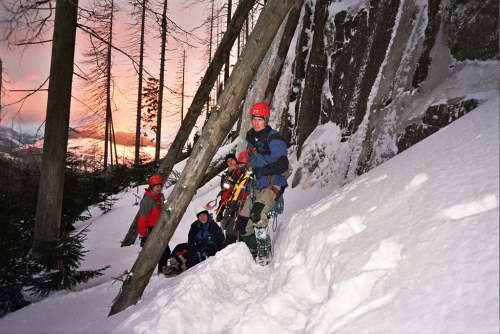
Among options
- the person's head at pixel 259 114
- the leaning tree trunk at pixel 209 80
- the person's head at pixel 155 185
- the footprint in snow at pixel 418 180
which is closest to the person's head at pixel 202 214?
the person's head at pixel 155 185

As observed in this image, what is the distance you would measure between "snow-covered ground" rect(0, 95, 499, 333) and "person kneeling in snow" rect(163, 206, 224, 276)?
6.48 feet

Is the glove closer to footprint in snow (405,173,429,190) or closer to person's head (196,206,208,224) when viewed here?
footprint in snow (405,173,429,190)

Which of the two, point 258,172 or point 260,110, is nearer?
point 258,172

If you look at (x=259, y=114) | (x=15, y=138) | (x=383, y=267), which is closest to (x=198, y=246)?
(x=259, y=114)

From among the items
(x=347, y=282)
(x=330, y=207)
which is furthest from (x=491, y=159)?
(x=330, y=207)

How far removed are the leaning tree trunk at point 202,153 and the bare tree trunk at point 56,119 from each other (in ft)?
11.7

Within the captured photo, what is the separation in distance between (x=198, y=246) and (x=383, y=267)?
4.25 metres

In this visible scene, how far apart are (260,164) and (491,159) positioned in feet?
8.38

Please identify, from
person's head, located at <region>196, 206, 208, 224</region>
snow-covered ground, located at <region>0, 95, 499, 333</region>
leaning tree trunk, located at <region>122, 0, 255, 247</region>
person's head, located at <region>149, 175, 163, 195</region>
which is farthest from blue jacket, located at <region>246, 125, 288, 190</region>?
person's head, located at <region>149, 175, 163, 195</region>

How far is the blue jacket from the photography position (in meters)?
3.65

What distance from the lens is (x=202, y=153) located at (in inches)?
141

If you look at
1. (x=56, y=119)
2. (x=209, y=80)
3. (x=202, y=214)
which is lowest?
(x=202, y=214)

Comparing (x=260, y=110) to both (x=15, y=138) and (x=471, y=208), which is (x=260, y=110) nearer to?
(x=471, y=208)

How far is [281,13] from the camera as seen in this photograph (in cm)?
364
